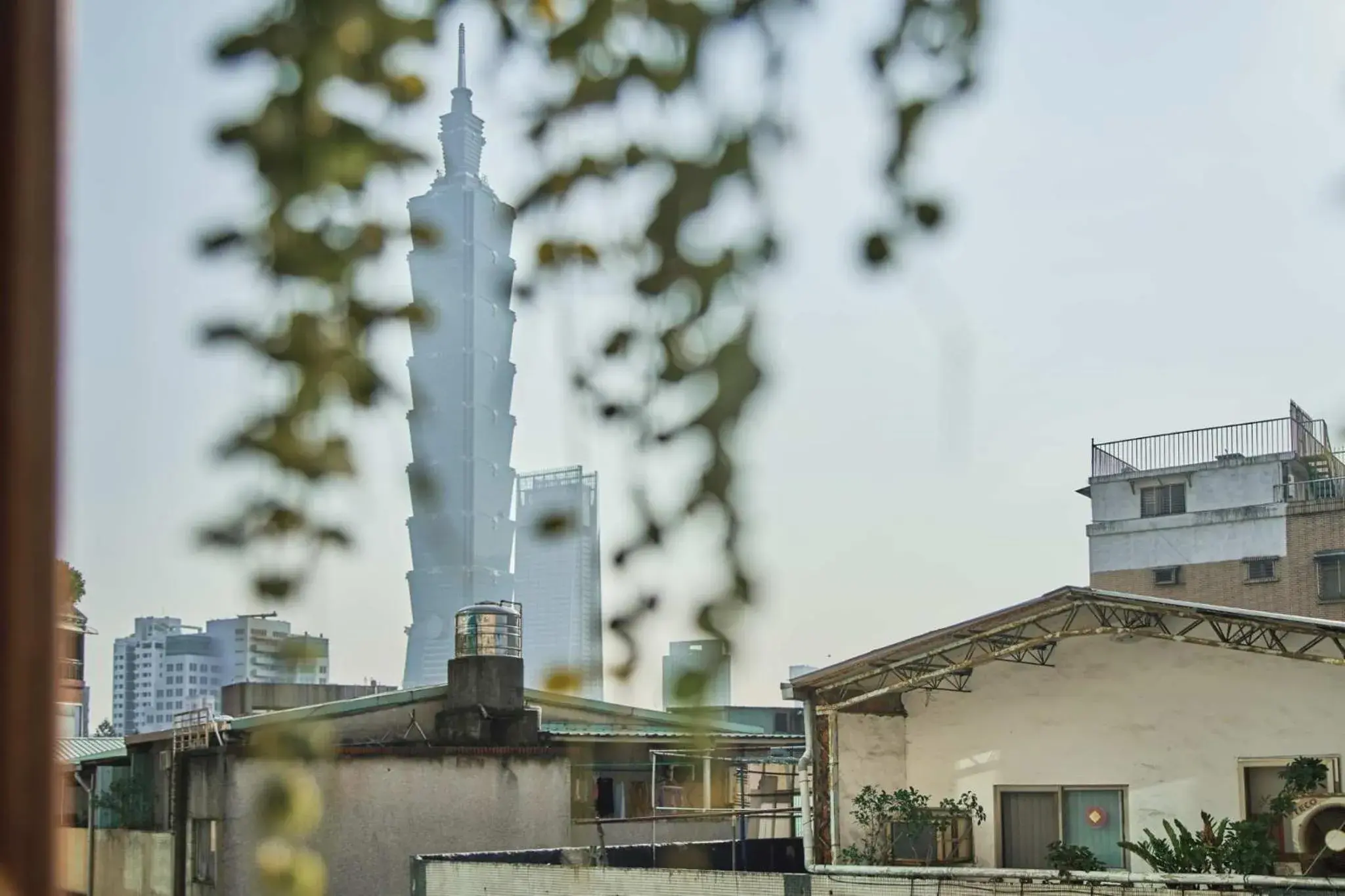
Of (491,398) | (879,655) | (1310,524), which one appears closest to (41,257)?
(491,398)

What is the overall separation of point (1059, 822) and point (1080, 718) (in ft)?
3.76

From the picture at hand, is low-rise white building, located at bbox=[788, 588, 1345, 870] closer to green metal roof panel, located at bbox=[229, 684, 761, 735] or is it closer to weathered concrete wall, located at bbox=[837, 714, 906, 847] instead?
weathered concrete wall, located at bbox=[837, 714, 906, 847]

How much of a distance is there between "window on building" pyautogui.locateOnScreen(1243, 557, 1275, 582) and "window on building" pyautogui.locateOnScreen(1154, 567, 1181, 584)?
5.53ft

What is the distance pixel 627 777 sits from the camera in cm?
2041

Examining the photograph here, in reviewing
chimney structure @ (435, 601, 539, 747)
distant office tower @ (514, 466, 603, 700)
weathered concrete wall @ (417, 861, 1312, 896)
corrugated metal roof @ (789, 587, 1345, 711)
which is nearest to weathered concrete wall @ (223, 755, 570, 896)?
chimney structure @ (435, 601, 539, 747)

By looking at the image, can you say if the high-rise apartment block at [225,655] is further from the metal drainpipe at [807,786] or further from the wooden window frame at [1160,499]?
the wooden window frame at [1160,499]

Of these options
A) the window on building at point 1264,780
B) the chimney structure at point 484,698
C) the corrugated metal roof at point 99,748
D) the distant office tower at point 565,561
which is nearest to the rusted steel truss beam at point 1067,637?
the window on building at point 1264,780

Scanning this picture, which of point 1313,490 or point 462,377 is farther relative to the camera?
point 1313,490

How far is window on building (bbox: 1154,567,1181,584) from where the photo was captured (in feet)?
117

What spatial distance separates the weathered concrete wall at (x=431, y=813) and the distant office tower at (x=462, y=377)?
47.9 ft

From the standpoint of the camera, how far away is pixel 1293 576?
3378cm

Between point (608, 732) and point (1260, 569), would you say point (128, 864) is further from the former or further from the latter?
point (1260, 569)

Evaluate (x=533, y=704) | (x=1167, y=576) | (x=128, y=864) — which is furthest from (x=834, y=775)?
(x=1167, y=576)

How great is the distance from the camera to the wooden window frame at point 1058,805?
15.0 meters
